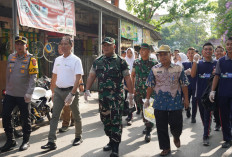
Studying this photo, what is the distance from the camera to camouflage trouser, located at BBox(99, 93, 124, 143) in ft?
15.1

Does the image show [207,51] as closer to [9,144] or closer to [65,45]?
[65,45]

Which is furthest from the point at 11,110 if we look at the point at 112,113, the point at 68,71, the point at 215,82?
the point at 215,82

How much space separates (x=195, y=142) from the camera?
5656 mm

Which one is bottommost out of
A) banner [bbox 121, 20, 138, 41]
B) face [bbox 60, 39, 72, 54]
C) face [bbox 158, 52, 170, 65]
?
face [bbox 158, 52, 170, 65]

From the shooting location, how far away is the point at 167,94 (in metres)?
4.60

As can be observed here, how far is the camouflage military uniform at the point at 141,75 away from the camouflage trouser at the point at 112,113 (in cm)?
140

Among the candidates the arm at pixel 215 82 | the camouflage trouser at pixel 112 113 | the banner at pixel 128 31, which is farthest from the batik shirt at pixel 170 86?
the banner at pixel 128 31

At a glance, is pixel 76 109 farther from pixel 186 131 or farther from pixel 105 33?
pixel 105 33

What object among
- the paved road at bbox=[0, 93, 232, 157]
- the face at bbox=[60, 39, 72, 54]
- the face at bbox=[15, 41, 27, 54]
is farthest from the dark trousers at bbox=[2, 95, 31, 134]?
the face at bbox=[60, 39, 72, 54]

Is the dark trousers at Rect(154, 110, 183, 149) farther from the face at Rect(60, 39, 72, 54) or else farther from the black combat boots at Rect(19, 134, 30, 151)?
the black combat boots at Rect(19, 134, 30, 151)

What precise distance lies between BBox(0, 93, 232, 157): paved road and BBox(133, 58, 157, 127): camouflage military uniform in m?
0.93

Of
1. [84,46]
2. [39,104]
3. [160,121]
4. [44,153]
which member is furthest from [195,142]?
[84,46]

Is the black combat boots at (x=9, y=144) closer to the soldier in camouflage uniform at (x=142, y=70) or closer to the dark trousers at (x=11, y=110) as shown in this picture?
the dark trousers at (x=11, y=110)

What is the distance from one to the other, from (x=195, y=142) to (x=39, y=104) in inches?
153
